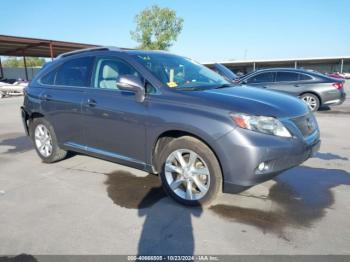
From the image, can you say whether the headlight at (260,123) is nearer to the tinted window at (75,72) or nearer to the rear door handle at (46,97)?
the tinted window at (75,72)

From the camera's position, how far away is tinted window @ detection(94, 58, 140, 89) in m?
4.29

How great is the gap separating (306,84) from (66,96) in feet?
28.4

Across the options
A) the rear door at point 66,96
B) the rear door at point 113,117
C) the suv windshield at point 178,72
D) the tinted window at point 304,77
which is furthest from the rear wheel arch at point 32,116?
the tinted window at point 304,77

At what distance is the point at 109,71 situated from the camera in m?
4.46

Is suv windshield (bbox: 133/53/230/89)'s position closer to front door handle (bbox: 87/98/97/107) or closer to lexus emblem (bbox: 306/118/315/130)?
front door handle (bbox: 87/98/97/107)

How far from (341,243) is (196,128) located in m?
1.72

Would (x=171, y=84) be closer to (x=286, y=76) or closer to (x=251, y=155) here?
(x=251, y=155)

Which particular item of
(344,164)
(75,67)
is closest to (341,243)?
(344,164)

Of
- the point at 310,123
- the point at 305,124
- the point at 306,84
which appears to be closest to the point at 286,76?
the point at 306,84

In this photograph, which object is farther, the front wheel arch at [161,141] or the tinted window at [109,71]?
the tinted window at [109,71]

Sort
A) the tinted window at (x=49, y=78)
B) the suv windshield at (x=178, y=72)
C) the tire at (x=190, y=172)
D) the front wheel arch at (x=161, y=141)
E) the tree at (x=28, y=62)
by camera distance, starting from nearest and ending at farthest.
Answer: the tire at (x=190, y=172), the front wheel arch at (x=161, y=141), the suv windshield at (x=178, y=72), the tinted window at (x=49, y=78), the tree at (x=28, y=62)

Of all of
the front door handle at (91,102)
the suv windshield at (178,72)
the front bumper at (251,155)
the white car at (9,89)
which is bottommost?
the white car at (9,89)

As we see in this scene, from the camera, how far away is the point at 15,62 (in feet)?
326

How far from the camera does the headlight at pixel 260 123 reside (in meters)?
3.27
